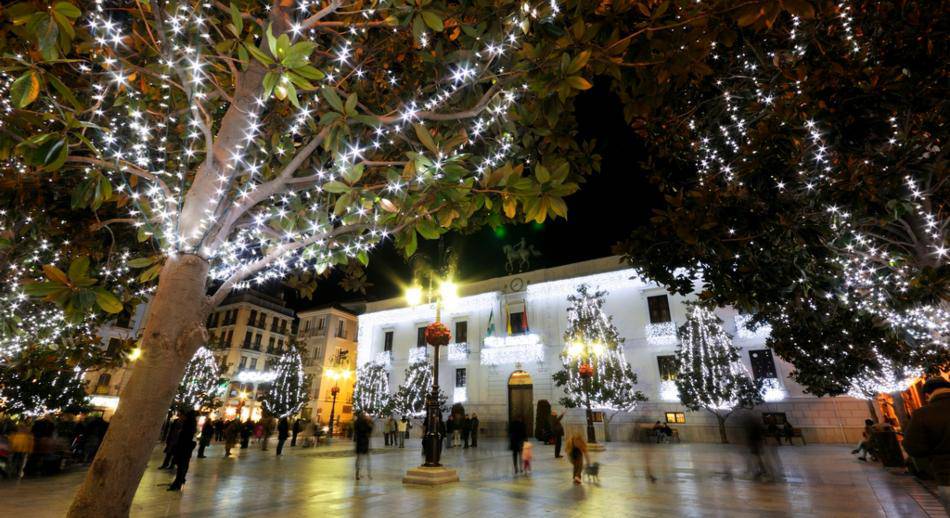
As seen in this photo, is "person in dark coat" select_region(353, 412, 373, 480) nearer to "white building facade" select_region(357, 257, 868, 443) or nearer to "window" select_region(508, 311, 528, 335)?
"white building facade" select_region(357, 257, 868, 443)

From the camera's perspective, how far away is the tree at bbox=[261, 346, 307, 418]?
81.1ft

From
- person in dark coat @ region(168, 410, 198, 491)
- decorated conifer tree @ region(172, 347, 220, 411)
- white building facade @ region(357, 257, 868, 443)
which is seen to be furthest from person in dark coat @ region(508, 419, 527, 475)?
decorated conifer tree @ region(172, 347, 220, 411)

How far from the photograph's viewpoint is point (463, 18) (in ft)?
13.9

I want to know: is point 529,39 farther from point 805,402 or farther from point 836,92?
point 805,402

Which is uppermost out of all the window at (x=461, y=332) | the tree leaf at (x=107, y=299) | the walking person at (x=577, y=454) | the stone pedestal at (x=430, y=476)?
the window at (x=461, y=332)

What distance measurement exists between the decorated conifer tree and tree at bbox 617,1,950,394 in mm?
23493

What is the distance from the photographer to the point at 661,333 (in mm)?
22016

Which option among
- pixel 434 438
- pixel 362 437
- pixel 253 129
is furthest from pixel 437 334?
pixel 253 129

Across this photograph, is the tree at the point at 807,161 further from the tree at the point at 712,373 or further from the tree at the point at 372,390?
the tree at the point at 372,390

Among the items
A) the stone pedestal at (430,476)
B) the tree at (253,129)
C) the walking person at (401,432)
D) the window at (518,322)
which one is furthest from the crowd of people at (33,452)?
the window at (518,322)

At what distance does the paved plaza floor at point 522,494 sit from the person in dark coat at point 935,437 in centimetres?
266

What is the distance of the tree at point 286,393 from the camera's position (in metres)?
24.7

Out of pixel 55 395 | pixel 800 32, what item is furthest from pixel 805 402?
pixel 55 395

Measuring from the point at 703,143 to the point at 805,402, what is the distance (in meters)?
18.6
